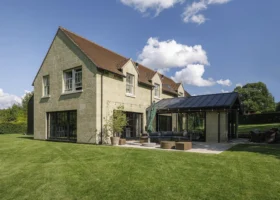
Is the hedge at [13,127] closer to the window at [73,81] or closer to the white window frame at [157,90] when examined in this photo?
the window at [73,81]

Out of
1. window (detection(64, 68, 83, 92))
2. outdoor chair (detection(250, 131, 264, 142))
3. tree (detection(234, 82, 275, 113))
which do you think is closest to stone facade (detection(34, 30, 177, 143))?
window (detection(64, 68, 83, 92))

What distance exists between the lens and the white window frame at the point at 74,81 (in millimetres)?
18688

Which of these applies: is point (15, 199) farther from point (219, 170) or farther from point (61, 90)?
point (61, 90)

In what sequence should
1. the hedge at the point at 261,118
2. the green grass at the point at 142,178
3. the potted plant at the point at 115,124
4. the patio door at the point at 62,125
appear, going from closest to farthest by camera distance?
1. the green grass at the point at 142,178
2. the potted plant at the point at 115,124
3. the patio door at the point at 62,125
4. the hedge at the point at 261,118

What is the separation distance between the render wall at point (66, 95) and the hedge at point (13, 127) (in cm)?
1728

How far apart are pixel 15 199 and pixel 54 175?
204cm

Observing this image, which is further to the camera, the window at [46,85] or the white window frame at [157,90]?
the white window frame at [157,90]

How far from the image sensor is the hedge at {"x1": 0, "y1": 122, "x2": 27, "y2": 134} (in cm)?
3491

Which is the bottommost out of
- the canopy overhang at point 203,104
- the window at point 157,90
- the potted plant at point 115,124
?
the potted plant at point 115,124

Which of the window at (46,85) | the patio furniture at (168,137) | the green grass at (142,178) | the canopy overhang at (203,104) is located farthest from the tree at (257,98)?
the green grass at (142,178)

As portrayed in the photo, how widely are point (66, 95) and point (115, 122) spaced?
19.9 ft

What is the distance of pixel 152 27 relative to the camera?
1931cm

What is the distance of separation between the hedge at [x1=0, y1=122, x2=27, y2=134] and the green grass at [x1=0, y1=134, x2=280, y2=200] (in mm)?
28975

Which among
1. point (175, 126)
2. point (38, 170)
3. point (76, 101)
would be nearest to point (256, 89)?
point (175, 126)
